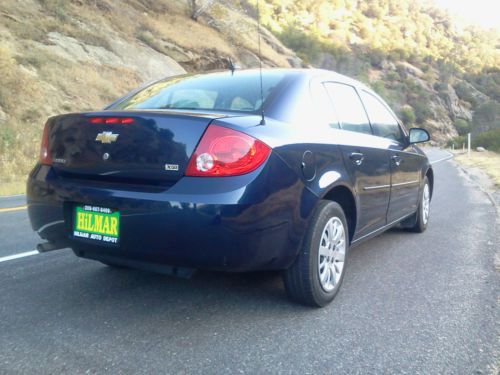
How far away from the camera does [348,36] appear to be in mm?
99438

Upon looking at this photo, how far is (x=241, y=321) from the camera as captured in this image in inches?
116

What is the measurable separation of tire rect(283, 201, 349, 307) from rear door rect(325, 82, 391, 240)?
15.7 inches

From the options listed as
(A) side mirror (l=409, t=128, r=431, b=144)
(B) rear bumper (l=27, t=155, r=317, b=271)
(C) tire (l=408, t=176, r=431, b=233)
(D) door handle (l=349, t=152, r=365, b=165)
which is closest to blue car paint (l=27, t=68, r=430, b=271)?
(B) rear bumper (l=27, t=155, r=317, b=271)

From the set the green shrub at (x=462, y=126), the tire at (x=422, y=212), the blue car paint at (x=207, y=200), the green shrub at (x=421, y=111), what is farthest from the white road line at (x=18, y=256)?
the green shrub at (x=462, y=126)

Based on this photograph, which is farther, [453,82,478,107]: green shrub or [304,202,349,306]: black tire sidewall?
[453,82,478,107]: green shrub

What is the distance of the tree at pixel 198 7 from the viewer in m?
32.5

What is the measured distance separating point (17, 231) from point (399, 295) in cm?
408

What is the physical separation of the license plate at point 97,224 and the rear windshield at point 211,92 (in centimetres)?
96

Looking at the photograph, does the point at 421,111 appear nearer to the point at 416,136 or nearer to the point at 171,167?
the point at 416,136

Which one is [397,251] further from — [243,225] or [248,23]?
[248,23]

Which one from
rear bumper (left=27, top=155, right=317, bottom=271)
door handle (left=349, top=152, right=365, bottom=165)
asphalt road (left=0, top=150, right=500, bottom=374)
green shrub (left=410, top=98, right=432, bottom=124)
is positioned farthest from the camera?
green shrub (left=410, top=98, right=432, bottom=124)

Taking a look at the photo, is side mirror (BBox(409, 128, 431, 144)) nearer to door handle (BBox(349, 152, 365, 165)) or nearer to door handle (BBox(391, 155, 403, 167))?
door handle (BBox(391, 155, 403, 167))

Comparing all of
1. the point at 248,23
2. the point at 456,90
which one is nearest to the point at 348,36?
the point at 456,90

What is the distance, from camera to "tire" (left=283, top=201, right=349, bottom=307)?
3.03 meters
